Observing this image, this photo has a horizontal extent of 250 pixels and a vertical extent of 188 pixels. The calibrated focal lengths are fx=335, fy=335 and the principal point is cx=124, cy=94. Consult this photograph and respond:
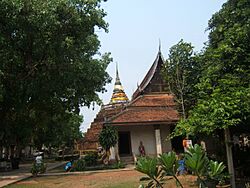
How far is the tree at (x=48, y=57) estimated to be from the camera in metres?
15.4

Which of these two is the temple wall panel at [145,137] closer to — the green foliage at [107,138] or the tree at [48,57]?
the green foliage at [107,138]

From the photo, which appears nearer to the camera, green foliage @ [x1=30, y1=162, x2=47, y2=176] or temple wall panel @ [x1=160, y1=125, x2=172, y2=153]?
green foliage @ [x1=30, y1=162, x2=47, y2=176]

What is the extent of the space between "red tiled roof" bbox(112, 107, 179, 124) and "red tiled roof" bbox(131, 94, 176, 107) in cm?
57

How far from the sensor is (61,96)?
2114 centimetres

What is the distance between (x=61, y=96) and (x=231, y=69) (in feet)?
40.2

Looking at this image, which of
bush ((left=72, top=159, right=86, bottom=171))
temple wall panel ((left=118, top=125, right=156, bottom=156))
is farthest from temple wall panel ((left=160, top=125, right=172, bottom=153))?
bush ((left=72, top=159, right=86, bottom=171))

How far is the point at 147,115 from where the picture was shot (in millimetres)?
24438

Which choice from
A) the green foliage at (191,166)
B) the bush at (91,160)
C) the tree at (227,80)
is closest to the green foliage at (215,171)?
the green foliage at (191,166)

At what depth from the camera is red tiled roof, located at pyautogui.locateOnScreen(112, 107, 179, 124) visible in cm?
2353

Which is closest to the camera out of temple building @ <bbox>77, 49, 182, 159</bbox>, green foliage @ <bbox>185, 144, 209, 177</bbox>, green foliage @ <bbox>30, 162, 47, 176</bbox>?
green foliage @ <bbox>185, 144, 209, 177</bbox>

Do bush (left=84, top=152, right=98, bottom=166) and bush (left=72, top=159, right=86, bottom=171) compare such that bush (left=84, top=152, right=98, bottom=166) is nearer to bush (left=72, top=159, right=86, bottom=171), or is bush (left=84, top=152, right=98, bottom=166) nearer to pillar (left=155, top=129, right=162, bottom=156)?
bush (left=72, top=159, right=86, bottom=171)

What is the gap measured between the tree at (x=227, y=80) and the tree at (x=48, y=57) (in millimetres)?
7241

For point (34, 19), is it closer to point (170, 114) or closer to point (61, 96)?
point (61, 96)

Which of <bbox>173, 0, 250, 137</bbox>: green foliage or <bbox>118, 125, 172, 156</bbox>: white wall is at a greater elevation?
<bbox>173, 0, 250, 137</bbox>: green foliage
